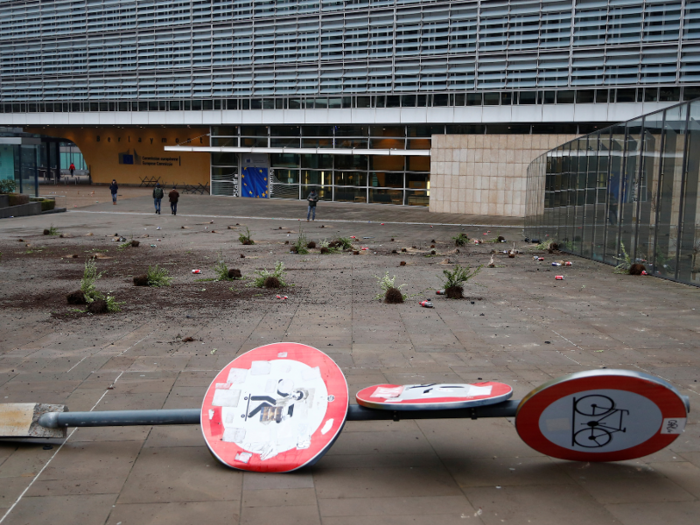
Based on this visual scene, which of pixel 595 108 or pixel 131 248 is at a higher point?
pixel 595 108

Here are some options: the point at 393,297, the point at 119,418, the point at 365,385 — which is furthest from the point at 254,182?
the point at 119,418

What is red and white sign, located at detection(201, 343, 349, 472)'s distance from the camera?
15.0ft

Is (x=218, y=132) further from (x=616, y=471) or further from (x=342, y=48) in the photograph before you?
(x=616, y=471)

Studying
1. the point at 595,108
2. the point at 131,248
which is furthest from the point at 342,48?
the point at 131,248

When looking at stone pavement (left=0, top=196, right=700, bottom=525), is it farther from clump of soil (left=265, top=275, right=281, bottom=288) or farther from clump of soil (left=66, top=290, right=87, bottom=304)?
clump of soil (left=66, top=290, right=87, bottom=304)

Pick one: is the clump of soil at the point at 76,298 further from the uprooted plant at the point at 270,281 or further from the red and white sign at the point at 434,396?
the red and white sign at the point at 434,396

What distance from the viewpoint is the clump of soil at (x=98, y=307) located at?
33.3 feet

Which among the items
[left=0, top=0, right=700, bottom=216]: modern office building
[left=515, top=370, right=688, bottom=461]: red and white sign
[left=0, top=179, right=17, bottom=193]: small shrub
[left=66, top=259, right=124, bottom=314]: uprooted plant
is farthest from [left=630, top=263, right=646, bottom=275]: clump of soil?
[left=0, top=179, right=17, bottom=193]: small shrub

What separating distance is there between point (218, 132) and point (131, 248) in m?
32.2

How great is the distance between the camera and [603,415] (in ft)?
14.2

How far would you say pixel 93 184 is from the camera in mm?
62531

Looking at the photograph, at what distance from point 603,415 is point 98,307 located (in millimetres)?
8069

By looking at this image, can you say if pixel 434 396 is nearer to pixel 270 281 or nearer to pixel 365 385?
pixel 365 385

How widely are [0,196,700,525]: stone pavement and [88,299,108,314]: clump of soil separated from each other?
0.31m
